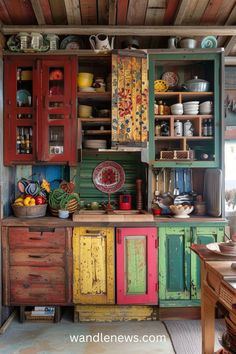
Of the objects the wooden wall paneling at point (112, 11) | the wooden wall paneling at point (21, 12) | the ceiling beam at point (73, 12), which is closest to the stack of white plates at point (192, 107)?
the wooden wall paneling at point (112, 11)

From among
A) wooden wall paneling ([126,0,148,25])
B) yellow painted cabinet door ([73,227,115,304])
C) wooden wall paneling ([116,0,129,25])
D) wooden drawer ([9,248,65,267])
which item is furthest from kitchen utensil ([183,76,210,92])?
wooden drawer ([9,248,65,267])

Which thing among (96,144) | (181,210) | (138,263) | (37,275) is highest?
(96,144)

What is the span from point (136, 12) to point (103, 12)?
306 millimetres

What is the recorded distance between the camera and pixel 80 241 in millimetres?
3033

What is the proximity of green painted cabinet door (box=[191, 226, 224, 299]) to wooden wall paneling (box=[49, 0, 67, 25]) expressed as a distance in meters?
2.33

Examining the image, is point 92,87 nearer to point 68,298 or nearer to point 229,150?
point 229,150

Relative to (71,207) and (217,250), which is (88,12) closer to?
(71,207)

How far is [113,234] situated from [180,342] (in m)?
1.04

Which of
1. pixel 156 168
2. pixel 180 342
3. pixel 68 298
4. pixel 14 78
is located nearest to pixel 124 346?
pixel 180 342

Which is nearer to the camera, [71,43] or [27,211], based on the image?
[27,211]

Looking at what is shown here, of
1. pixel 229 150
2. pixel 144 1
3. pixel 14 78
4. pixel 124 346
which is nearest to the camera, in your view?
pixel 124 346

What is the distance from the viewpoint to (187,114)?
328 cm

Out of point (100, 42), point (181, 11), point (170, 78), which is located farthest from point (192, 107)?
point (100, 42)

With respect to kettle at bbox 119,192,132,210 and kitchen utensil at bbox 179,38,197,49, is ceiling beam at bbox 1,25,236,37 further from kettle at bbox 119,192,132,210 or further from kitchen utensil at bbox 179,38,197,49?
kettle at bbox 119,192,132,210
